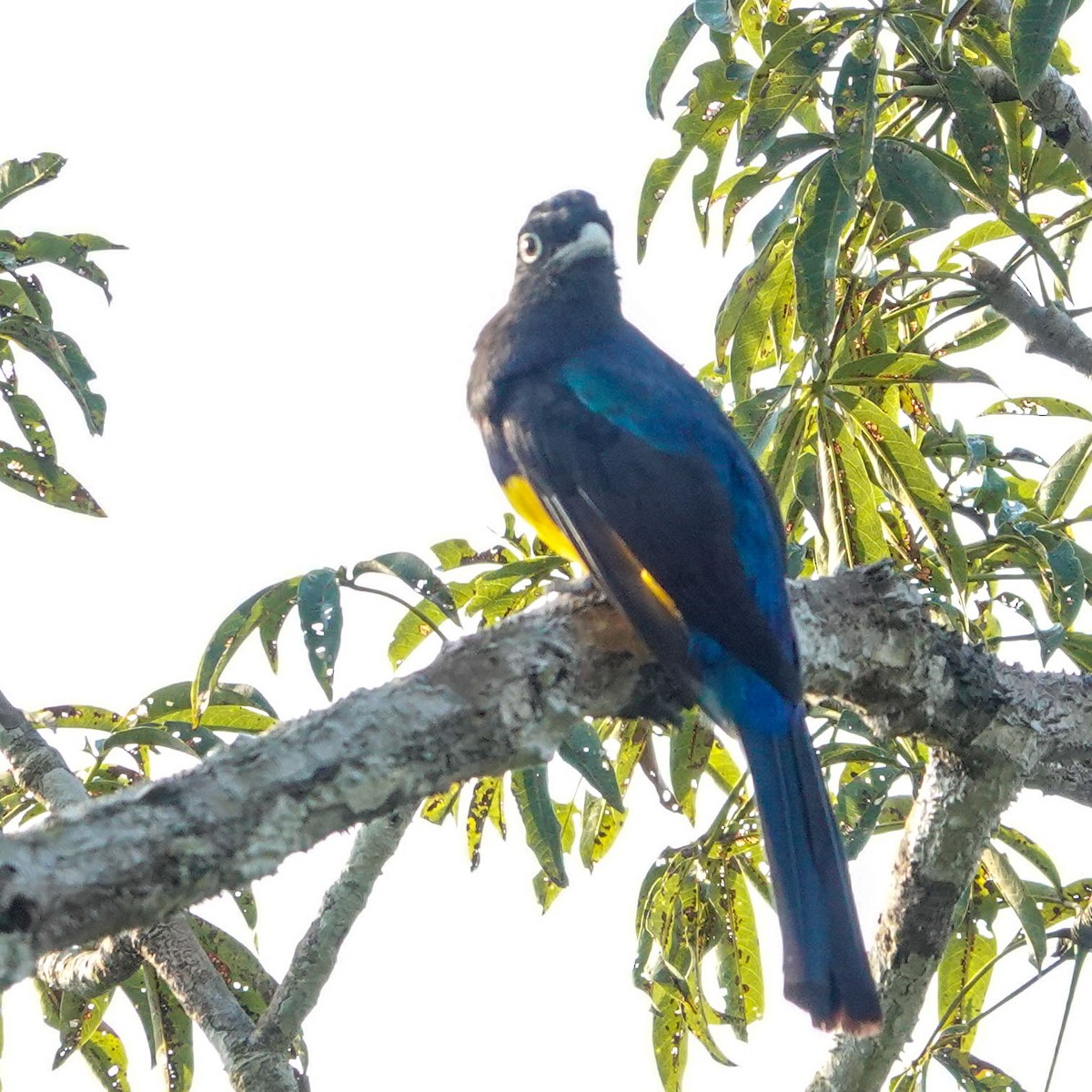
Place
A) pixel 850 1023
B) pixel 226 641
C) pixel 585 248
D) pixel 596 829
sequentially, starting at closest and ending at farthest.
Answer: pixel 850 1023 → pixel 226 641 → pixel 596 829 → pixel 585 248

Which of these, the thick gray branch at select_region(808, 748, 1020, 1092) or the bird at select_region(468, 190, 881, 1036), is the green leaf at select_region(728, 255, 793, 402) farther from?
the thick gray branch at select_region(808, 748, 1020, 1092)

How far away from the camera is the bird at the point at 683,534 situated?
3074 mm

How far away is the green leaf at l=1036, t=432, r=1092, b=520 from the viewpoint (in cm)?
386

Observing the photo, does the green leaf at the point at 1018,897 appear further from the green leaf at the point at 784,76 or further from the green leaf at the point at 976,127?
the green leaf at the point at 784,76

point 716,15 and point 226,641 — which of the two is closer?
point 226,641

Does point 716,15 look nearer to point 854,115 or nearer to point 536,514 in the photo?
point 854,115

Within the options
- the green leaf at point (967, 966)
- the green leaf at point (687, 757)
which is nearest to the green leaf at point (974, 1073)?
the green leaf at point (967, 966)

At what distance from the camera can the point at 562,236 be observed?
440 cm

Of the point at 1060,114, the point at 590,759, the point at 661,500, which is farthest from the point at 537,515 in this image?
the point at 1060,114

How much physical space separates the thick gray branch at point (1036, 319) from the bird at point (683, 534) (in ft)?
2.22

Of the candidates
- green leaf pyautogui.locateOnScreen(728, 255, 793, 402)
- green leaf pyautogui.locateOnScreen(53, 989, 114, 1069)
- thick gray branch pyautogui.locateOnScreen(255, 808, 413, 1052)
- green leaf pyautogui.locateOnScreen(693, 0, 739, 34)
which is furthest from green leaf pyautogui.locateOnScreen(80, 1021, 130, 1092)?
green leaf pyautogui.locateOnScreen(693, 0, 739, 34)

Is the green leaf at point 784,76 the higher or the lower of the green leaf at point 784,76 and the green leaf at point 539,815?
the higher

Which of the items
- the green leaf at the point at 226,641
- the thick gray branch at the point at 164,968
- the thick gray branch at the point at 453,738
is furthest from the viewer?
the green leaf at the point at 226,641

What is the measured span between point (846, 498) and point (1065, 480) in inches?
24.6
